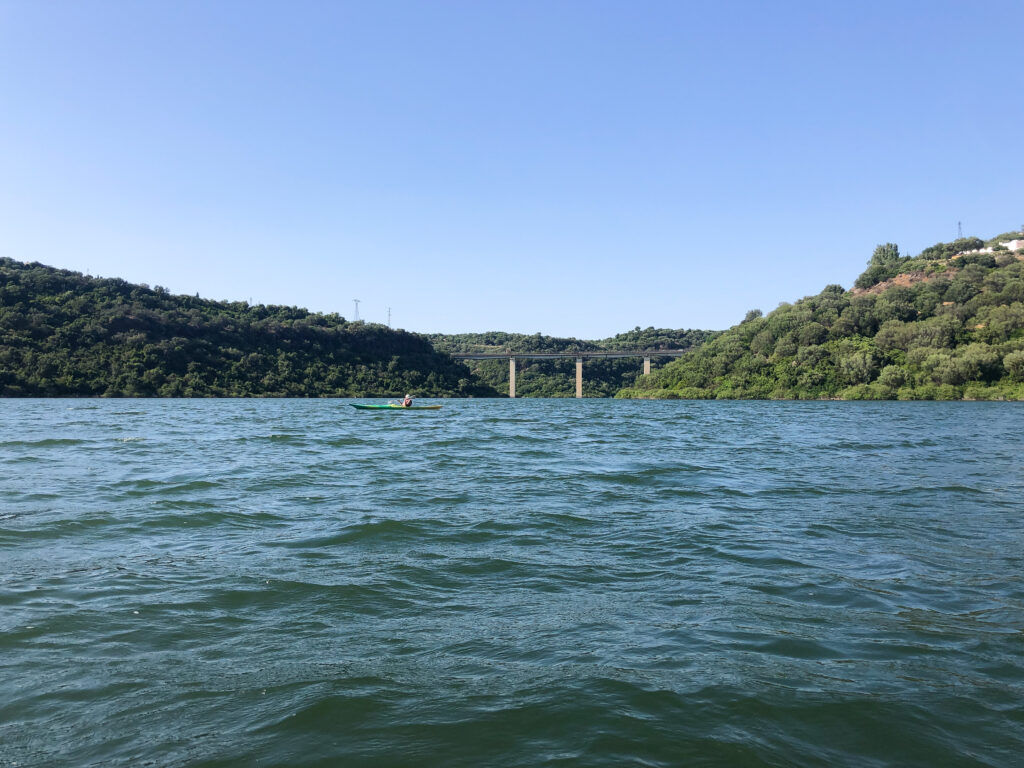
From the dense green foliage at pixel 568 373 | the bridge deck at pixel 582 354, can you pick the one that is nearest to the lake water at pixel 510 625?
the bridge deck at pixel 582 354

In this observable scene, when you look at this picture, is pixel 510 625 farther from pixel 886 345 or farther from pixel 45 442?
pixel 886 345

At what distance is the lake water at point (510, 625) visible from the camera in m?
4.33

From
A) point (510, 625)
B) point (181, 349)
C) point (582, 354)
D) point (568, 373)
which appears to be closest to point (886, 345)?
point (582, 354)

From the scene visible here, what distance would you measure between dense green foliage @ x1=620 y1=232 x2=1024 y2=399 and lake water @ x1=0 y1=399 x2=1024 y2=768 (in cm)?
7348

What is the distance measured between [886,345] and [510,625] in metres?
98.6

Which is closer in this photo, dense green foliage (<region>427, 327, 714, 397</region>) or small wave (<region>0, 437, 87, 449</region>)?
small wave (<region>0, 437, 87, 449</region>)

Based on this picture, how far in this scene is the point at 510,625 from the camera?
6.42 metres

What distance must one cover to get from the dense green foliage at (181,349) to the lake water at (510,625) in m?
95.2

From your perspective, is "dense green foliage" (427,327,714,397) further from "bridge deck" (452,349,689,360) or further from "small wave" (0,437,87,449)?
"small wave" (0,437,87,449)

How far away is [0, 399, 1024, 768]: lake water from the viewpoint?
4328mm

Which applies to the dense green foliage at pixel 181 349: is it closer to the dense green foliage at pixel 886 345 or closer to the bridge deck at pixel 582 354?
the bridge deck at pixel 582 354

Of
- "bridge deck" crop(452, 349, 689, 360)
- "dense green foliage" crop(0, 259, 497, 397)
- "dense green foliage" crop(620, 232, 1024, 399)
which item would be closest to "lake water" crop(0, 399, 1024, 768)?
"dense green foliage" crop(620, 232, 1024, 399)

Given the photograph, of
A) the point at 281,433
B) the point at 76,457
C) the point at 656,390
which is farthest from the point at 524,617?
the point at 656,390

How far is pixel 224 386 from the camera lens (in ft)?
360
